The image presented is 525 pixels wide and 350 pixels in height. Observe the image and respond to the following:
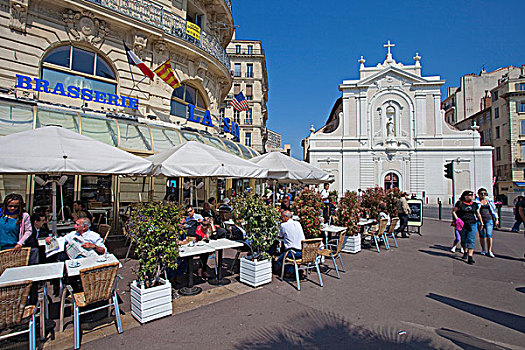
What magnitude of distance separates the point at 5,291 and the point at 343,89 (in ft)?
129

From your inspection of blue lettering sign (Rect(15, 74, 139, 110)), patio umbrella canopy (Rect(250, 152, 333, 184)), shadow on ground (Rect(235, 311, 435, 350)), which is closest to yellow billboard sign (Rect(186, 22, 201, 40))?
blue lettering sign (Rect(15, 74, 139, 110))

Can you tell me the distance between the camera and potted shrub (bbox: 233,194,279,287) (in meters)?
5.66

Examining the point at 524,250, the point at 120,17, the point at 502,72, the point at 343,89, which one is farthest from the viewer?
the point at 502,72

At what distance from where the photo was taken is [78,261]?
4340 millimetres

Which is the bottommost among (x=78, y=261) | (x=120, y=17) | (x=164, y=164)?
(x=78, y=261)

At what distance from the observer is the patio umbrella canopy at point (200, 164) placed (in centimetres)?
707

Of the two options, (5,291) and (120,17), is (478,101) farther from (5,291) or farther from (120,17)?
(5,291)

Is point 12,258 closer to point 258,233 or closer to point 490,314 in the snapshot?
point 258,233

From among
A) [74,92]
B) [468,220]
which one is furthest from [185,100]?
[468,220]

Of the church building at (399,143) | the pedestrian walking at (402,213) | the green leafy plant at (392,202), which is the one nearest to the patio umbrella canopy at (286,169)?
the green leafy plant at (392,202)

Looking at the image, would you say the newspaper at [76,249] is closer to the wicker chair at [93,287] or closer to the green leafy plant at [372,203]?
the wicker chair at [93,287]

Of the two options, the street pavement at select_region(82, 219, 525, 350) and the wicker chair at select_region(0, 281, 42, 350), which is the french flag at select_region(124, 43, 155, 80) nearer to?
the street pavement at select_region(82, 219, 525, 350)

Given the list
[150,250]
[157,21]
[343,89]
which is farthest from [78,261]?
[343,89]

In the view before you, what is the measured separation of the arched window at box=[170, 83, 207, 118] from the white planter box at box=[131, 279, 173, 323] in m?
10.8
